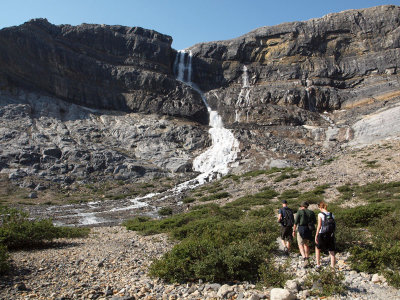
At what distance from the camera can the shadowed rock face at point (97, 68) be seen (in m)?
60.2

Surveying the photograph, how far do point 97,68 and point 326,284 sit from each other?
69.9 metres

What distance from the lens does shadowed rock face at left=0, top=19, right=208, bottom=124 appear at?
60.2m

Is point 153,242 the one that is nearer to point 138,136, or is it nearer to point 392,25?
point 138,136

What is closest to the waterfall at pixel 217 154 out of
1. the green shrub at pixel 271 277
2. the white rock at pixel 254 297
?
the green shrub at pixel 271 277

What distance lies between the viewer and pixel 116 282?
7.74 metres

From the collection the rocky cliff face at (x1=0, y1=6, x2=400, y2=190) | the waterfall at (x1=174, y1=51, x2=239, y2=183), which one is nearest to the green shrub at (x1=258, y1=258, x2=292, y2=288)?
the waterfall at (x1=174, y1=51, x2=239, y2=183)

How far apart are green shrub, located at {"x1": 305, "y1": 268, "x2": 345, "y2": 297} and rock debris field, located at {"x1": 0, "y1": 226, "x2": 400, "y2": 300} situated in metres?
0.16

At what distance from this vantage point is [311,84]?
225ft

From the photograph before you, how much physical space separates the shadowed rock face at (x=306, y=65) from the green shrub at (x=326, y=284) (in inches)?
2180

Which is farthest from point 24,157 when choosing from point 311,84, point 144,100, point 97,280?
point 311,84

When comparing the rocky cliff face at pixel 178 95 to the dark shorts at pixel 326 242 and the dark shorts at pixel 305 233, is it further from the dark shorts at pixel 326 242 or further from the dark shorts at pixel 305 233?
the dark shorts at pixel 326 242

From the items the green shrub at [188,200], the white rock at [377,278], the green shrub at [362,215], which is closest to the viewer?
the white rock at [377,278]

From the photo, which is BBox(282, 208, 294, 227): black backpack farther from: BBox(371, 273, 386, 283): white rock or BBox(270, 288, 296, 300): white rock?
BBox(270, 288, 296, 300): white rock

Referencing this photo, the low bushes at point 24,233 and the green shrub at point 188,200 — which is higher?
the low bushes at point 24,233
